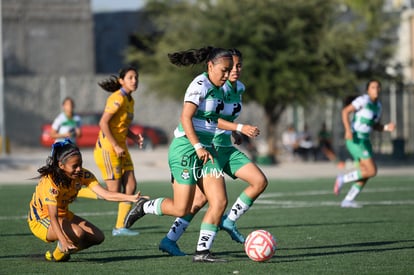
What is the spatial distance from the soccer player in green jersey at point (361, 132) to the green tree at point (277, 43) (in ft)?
50.6

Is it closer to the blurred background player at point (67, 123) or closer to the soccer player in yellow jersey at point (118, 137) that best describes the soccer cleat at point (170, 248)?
the soccer player in yellow jersey at point (118, 137)

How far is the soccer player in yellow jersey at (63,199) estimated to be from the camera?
9.49m

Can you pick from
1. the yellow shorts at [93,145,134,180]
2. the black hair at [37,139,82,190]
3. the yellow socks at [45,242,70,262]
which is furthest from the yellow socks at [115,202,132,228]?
the black hair at [37,139,82,190]

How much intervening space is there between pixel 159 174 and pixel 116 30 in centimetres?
2558

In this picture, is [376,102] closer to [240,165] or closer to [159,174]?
[240,165]

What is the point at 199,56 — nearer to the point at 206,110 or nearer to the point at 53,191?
the point at 206,110

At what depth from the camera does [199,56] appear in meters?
10.0

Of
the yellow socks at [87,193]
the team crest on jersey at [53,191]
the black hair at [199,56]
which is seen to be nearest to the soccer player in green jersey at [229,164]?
the black hair at [199,56]

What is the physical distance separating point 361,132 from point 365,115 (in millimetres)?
312

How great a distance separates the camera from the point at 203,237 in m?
9.61

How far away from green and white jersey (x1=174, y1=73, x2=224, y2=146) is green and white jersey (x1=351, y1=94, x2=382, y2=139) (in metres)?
7.32

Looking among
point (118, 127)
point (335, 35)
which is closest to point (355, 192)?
→ point (118, 127)

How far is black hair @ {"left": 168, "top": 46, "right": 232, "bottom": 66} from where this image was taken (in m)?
9.87

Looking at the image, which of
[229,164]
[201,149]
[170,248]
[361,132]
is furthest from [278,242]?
[361,132]
